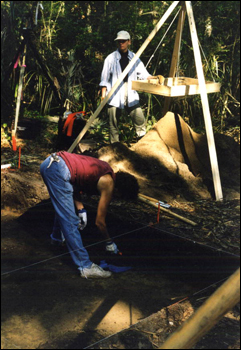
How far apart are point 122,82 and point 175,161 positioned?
101 centimetres

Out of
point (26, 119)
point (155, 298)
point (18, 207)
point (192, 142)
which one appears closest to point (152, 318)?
point (155, 298)

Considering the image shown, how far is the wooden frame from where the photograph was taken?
3.94 meters

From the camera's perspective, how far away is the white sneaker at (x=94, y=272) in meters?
2.73

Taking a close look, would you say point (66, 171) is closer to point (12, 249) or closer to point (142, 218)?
point (12, 249)

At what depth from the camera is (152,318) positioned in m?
2.21

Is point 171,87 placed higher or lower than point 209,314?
higher

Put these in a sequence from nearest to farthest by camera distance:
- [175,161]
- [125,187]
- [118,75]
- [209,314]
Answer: [209,314] < [125,187] < [175,161] < [118,75]

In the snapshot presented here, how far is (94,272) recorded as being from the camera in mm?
2744

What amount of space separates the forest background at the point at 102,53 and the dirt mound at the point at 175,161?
105cm

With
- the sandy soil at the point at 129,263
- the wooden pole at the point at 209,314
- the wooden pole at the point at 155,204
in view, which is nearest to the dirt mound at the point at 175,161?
the sandy soil at the point at 129,263

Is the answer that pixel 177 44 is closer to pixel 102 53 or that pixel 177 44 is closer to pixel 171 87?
pixel 171 87

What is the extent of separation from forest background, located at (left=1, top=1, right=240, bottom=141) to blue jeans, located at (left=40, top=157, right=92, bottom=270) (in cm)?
306

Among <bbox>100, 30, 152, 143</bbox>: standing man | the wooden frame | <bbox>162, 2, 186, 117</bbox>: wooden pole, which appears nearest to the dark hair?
the wooden frame

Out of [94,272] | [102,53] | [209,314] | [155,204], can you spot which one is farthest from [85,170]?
[102,53]
